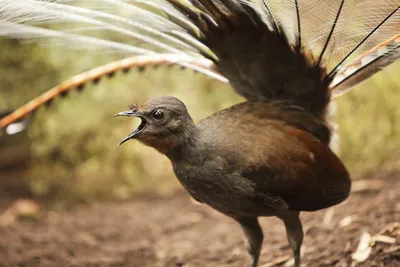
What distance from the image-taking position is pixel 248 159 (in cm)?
254

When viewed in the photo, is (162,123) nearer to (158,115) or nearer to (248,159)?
(158,115)

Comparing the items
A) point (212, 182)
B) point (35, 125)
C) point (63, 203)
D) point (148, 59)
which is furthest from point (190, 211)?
point (212, 182)

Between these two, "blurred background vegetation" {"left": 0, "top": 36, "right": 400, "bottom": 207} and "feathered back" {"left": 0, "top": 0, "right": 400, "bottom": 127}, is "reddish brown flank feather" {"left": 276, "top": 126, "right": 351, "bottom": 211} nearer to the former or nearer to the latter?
"feathered back" {"left": 0, "top": 0, "right": 400, "bottom": 127}

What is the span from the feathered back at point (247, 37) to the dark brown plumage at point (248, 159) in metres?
0.20

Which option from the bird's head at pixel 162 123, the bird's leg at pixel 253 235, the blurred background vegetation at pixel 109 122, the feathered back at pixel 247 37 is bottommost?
the bird's leg at pixel 253 235

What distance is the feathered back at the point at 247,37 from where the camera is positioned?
244 centimetres

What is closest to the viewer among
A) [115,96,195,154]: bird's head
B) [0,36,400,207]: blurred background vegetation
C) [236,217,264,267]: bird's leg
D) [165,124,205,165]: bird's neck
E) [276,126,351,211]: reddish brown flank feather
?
[115,96,195,154]: bird's head

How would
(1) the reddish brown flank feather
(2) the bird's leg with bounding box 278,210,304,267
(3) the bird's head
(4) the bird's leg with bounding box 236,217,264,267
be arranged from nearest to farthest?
(3) the bird's head < (1) the reddish brown flank feather < (2) the bird's leg with bounding box 278,210,304,267 < (4) the bird's leg with bounding box 236,217,264,267

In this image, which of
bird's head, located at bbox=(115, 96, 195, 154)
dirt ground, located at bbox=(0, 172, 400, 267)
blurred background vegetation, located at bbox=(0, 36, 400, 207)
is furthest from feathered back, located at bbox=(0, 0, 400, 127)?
blurred background vegetation, located at bbox=(0, 36, 400, 207)

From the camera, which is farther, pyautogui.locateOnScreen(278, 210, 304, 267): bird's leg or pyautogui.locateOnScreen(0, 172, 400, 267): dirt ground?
pyautogui.locateOnScreen(0, 172, 400, 267): dirt ground

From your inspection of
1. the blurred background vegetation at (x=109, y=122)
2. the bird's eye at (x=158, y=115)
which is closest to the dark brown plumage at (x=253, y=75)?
the bird's eye at (x=158, y=115)

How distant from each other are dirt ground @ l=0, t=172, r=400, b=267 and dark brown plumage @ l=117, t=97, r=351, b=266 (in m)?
0.57

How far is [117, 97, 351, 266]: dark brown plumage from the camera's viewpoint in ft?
8.13

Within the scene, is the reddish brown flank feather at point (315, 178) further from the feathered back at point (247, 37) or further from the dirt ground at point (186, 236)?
the dirt ground at point (186, 236)
